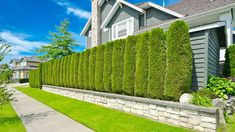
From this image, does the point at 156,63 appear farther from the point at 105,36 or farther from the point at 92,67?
the point at 105,36

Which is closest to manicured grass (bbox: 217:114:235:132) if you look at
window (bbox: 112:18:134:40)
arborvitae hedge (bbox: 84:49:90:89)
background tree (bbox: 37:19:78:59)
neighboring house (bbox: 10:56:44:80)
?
arborvitae hedge (bbox: 84:49:90:89)

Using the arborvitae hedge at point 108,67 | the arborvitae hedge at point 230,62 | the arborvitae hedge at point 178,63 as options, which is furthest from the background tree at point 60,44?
the arborvitae hedge at point 178,63

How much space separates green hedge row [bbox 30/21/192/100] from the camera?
17.3 feet

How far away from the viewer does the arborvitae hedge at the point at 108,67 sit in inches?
311

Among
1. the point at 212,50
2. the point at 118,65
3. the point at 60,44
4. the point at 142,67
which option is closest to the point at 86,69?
the point at 118,65

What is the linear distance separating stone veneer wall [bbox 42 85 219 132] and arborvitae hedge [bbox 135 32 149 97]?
1.25 ft

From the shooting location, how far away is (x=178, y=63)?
525cm

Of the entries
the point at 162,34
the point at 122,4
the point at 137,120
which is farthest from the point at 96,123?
the point at 122,4

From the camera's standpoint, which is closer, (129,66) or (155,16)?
(129,66)

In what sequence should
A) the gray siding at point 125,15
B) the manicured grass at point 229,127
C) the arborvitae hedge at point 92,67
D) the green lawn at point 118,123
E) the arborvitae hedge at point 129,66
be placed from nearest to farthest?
the manicured grass at point 229,127 < the green lawn at point 118,123 < the arborvitae hedge at point 129,66 < the arborvitae hedge at point 92,67 < the gray siding at point 125,15

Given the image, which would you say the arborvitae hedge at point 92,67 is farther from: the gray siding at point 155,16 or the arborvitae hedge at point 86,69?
the gray siding at point 155,16

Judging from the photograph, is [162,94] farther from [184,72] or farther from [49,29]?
[49,29]

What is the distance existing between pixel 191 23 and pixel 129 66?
3102mm

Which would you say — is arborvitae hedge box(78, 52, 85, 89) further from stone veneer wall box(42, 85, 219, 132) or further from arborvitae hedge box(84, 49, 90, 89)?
stone veneer wall box(42, 85, 219, 132)
